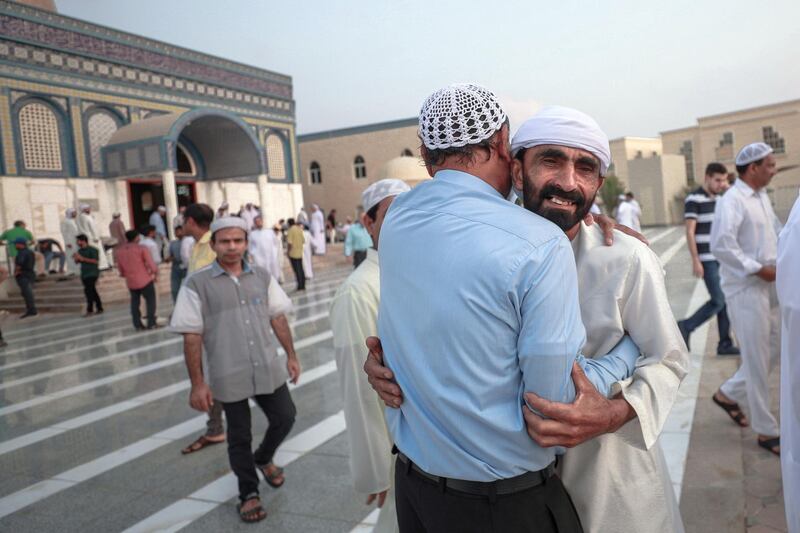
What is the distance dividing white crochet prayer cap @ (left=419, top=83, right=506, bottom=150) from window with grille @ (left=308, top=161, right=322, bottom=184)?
38688 mm

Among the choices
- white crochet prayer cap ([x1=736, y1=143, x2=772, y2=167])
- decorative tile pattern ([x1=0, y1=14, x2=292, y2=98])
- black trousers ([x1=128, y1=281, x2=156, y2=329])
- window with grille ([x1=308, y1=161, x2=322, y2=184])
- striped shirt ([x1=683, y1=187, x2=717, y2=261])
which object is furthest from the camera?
window with grille ([x1=308, y1=161, x2=322, y2=184])

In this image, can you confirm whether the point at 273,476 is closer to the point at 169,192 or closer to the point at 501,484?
the point at 501,484

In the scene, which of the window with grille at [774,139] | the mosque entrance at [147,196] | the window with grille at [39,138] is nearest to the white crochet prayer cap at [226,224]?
the window with grille at [39,138]

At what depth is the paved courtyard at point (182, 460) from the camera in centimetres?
350

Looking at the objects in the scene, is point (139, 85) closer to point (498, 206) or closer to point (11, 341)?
point (11, 341)

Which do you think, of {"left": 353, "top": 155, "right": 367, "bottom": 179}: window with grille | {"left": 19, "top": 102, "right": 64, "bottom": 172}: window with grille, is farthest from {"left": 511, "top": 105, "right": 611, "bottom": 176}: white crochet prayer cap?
{"left": 353, "top": 155, "right": 367, "bottom": 179}: window with grille

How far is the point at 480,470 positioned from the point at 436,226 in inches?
23.6

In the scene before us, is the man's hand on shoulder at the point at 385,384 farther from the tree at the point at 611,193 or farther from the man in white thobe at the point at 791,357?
the tree at the point at 611,193

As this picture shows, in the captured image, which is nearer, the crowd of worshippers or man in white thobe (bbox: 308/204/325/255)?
the crowd of worshippers

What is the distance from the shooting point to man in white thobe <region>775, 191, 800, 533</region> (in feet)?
5.85

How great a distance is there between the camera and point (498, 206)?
1.47m

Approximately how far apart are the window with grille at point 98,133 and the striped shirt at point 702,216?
66.6 feet

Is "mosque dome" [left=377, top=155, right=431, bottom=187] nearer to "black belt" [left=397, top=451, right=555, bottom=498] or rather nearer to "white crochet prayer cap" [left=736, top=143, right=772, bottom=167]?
"white crochet prayer cap" [left=736, top=143, right=772, bottom=167]

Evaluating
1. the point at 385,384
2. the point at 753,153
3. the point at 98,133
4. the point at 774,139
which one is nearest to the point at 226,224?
the point at 385,384
